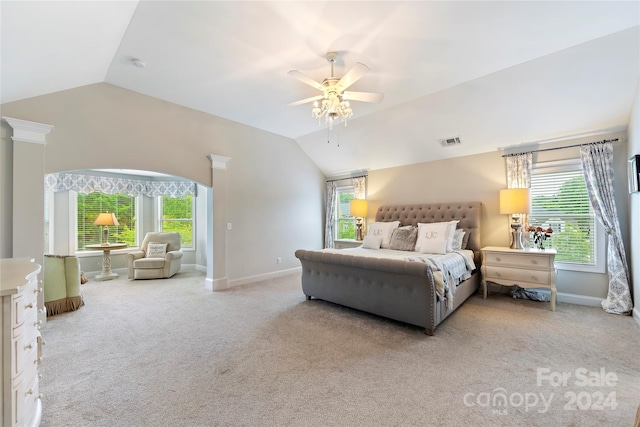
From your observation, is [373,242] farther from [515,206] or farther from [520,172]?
[520,172]

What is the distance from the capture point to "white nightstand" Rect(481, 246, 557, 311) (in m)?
3.45

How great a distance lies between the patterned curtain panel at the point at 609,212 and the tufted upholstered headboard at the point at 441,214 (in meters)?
1.38

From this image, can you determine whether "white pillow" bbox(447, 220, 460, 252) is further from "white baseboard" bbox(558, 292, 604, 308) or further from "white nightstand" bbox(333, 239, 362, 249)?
"white nightstand" bbox(333, 239, 362, 249)

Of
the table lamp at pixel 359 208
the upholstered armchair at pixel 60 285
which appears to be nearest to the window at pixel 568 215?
the table lamp at pixel 359 208

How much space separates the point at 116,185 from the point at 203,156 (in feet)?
11.6

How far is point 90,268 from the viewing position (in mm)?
6035

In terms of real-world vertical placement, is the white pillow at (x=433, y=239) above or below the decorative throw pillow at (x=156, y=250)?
above

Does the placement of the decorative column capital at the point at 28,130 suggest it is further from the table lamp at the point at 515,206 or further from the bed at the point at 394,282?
the table lamp at the point at 515,206

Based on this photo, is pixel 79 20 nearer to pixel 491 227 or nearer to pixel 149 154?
pixel 149 154

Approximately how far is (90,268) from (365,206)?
20.9 feet

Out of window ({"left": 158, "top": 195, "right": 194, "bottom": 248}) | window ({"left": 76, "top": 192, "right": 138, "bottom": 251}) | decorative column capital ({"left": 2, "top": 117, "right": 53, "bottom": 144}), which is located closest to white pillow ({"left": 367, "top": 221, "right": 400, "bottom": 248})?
decorative column capital ({"left": 2, "top": 117, "right": 53, "bottom": 144})

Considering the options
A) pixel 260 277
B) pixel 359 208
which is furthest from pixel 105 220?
pixel 359 208

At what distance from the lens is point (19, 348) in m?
1.38

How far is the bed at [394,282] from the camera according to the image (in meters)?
2.85
